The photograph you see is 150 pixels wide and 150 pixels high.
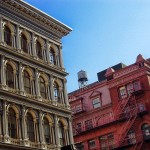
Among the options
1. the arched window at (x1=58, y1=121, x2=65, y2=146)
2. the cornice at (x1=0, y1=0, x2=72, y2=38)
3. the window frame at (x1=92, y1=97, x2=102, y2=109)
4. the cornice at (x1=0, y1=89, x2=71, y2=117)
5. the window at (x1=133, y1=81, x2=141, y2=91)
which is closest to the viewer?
the cornice at (x1=0, y1=89, x2=71, y2=117)

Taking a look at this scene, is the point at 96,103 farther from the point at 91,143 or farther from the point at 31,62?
the point at 31,62

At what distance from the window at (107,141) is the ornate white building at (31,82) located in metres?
16.6

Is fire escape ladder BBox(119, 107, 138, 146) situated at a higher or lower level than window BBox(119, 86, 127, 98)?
lower

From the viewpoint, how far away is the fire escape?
48.5 m

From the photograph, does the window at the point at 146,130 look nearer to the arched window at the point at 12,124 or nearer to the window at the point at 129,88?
the window at the point at 129,88

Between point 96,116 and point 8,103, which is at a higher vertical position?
point 96,116

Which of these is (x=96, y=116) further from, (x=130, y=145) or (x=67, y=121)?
(x=67, y=121)

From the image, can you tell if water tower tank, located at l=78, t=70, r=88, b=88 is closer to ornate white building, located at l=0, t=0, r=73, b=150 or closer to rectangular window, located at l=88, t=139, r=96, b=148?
rectangular window, located at l=88, t=139, r=96, b=148

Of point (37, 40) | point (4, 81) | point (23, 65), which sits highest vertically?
point (37, 40)

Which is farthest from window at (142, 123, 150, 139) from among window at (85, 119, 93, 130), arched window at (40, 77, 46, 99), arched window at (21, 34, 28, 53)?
arched window at (21, 34, 28, 53)

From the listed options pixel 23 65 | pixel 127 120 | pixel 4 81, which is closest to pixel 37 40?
pixel 23 65

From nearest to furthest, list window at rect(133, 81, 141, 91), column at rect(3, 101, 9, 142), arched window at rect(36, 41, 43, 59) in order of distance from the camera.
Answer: column at rect(3, 101, 9, 142)
arched window at rect(36, 41, 43, 59)
window at rect(133, 81, 141, 91)

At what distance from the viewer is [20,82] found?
3278 centimetres

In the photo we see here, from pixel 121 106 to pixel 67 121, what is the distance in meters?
16.8
